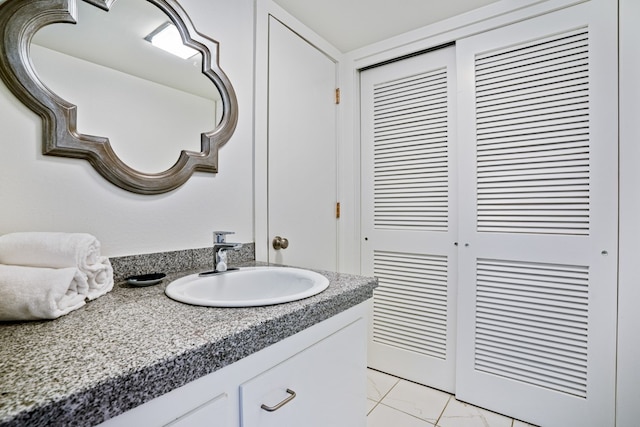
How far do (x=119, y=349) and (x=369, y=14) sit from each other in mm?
1822

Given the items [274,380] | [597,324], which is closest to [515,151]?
[597,324]

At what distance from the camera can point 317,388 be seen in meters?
0.82

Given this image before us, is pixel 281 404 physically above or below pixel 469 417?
above

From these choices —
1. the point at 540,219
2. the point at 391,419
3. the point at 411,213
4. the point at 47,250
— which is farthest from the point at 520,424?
the point at 47,250

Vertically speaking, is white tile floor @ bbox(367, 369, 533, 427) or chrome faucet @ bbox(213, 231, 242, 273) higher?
chrome faucet @ bbox(213, 231, 242, 273)

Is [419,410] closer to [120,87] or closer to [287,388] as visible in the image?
[287,388]

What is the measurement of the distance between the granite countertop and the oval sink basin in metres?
0.12

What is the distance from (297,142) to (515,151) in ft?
3.64

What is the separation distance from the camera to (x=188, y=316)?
68 cm

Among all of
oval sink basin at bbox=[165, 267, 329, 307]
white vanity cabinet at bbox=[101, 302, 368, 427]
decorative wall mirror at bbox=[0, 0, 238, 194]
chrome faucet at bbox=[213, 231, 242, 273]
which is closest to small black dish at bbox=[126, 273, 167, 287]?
oval sink basin at bbox=[165, 267, 329, 307]

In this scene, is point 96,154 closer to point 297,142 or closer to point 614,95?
point 297,142

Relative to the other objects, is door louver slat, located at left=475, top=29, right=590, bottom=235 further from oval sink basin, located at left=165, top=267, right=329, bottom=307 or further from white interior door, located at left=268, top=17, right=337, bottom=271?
oval sink basin, located at left=165, top=267, right=329, bottom=307

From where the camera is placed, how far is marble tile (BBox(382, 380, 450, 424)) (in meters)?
1.59

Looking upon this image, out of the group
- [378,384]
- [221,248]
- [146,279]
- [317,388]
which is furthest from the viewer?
[378,384]
